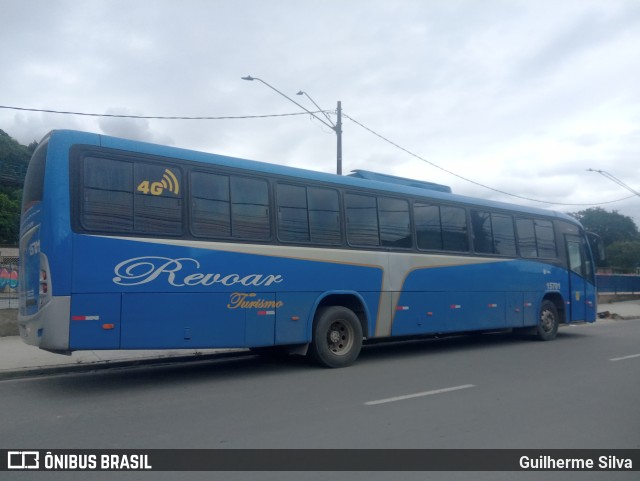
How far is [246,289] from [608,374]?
6.41 meters

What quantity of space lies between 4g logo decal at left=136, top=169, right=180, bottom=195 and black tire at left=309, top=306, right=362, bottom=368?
11.3 feet

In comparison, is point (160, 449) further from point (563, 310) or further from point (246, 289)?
point (563, 310)

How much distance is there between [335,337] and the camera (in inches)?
425

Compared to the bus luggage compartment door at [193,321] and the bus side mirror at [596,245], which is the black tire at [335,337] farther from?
the bus side mirror at [596,245]

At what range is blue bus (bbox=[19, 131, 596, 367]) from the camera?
7.94 m

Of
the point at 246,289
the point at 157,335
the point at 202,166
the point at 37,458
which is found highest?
the point at 202,166

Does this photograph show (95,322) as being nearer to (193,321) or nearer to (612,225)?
(193,321)

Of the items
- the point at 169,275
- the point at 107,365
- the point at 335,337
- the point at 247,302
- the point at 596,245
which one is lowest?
the point at 107,365

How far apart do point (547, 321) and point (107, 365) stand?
11.1m

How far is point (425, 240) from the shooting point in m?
12.5

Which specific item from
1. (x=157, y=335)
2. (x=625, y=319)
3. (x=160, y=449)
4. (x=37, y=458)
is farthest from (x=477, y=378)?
(x=625, y=319)

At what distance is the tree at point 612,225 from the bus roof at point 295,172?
71525 mm

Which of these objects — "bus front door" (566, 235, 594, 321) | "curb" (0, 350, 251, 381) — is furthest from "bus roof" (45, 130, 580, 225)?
"curb" (0, 350, 251, 381)

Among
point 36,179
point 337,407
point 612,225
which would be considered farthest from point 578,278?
point 612,225
